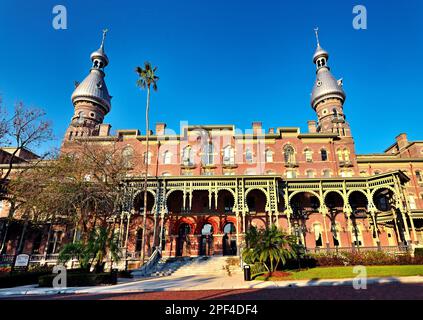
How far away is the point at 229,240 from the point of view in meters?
28.6

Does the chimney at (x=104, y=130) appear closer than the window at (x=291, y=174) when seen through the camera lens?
No

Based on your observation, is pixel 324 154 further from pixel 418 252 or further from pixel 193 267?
pixel 193 267

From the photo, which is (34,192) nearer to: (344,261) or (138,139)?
(138,139)

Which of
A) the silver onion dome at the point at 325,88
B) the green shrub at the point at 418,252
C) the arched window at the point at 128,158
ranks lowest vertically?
the green shrub at the point at 418,252

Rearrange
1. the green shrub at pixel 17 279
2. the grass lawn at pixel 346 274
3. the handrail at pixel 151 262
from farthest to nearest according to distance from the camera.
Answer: the handrail at pixel 151 262
the green shrub at pixel 17 279
the grass lawn at pixel 346 274

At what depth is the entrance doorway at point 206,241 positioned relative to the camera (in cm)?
2803

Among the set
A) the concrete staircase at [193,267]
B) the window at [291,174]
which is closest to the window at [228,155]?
the window at [291,174]

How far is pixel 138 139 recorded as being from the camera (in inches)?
1398

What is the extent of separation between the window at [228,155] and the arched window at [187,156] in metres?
4.47

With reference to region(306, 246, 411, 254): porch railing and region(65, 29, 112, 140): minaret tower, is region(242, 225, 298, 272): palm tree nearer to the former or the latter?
region(306, 246, 411, 254): porch railing

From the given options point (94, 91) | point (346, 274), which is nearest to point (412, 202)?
point (346, 274)

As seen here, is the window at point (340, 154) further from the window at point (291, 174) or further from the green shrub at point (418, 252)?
the green shrub at point (418, 252)
